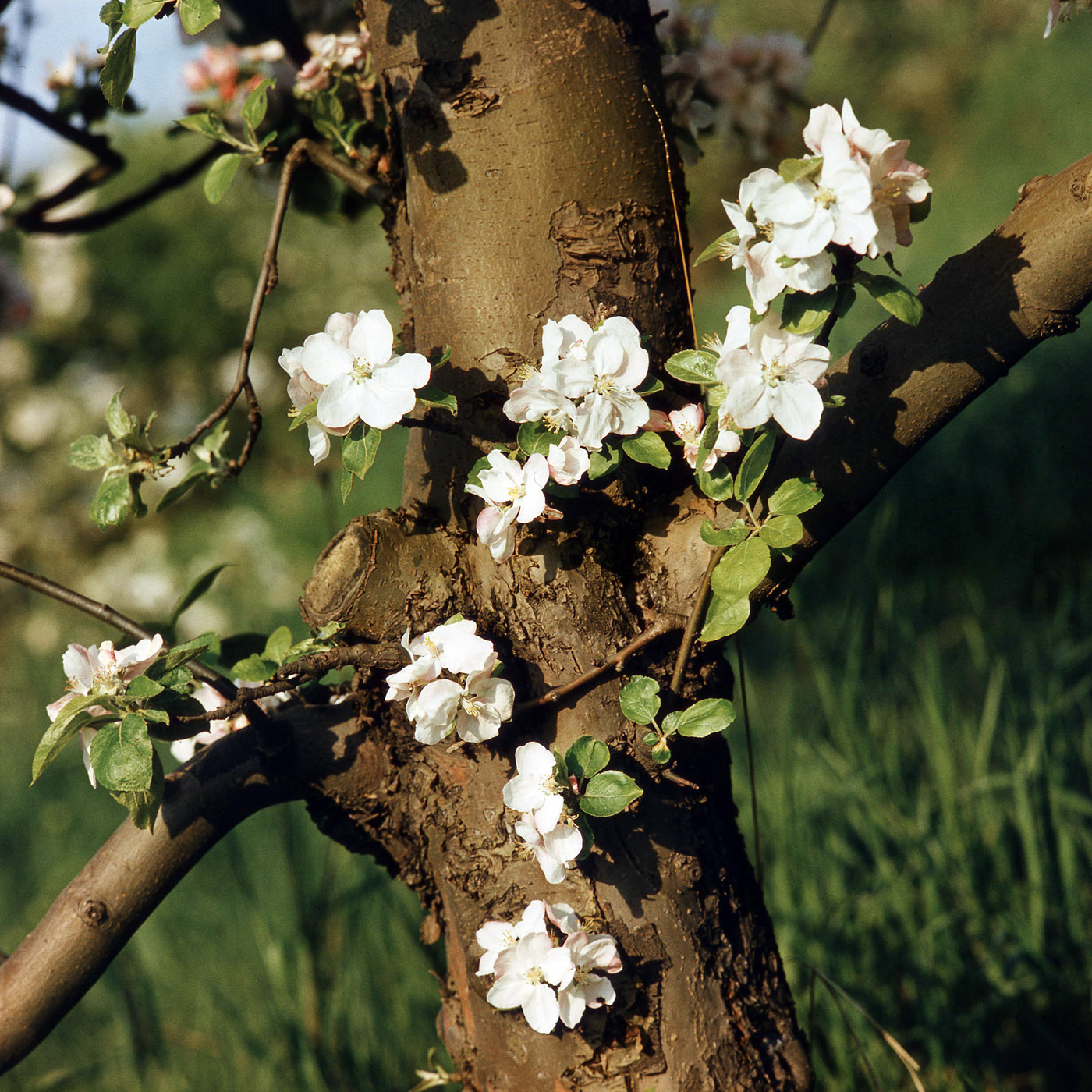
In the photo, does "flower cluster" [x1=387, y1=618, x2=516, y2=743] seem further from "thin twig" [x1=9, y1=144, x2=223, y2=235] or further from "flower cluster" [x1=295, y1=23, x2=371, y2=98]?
"thin twig" [x1=9, y1=144, x2=223, y2=235]

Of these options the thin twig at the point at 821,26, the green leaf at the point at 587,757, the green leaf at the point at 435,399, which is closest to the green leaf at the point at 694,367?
the green leaf at the point at 435,399

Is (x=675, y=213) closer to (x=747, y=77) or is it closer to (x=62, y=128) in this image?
(x=747, y=77)

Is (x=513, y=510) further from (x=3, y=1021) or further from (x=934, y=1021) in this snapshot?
(x=934, y=1021)

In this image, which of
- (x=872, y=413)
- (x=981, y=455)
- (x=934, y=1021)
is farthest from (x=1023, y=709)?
(x=872, y=413)

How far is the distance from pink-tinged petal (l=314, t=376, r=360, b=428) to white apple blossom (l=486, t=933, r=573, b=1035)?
1.11ft

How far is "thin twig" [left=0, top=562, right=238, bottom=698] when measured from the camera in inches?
25.4

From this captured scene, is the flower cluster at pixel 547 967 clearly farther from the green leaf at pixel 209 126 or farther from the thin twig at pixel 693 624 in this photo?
the green leaf at pixel 209 126

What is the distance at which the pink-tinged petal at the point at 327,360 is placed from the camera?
55 centimetres

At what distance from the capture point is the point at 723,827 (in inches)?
26.2

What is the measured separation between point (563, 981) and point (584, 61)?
0.59m

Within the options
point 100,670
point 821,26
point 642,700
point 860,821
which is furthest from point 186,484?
point 860,821

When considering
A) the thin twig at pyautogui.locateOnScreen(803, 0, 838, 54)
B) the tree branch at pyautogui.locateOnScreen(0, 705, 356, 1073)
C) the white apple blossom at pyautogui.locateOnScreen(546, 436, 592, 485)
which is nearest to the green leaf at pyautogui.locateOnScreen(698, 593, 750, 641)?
the white apple blossom at pyautogui.locateOnScreen(546, 436, 592, 485)

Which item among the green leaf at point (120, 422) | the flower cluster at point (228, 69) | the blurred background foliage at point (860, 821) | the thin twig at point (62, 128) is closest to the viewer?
the green leaf at point (120, 422)

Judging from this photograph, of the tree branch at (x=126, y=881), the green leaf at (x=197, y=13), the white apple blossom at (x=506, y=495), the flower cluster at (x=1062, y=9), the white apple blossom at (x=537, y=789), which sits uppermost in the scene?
the flower cluster at (x=1062, y=9)
